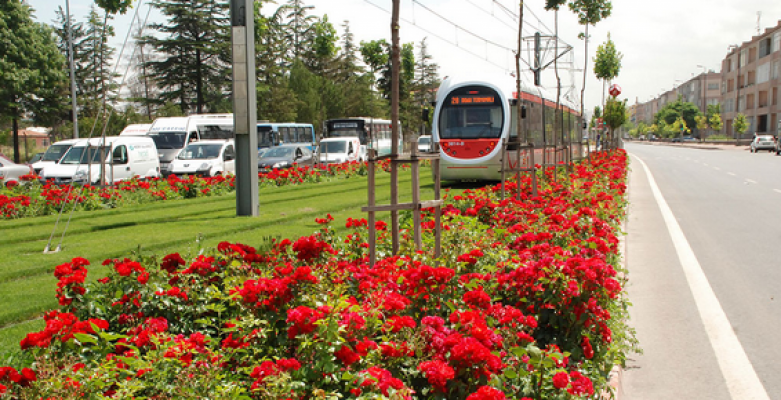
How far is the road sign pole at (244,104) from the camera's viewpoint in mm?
13164

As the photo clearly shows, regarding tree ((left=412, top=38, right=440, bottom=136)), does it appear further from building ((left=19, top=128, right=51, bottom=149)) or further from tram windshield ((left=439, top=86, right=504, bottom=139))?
tram windshield ((left=439, top=86, right=504, bottom=139))

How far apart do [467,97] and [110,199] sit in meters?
10.0

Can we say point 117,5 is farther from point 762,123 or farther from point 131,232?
point 762,123

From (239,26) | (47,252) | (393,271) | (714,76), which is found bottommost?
(47,252)

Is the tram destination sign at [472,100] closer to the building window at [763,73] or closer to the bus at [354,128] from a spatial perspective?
the bus at [354,128]

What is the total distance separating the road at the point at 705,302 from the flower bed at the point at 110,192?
10.2 meters

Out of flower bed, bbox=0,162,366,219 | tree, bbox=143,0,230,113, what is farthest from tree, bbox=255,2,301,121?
flower bed, bbox=0,162,366,219

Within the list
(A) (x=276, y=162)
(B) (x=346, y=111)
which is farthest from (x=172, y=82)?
(A) (x=276, y=162)

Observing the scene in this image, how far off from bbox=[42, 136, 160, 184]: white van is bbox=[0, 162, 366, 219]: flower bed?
176 cm

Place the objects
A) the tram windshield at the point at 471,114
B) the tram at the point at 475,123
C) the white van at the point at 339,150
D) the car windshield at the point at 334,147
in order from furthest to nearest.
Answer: the car windshield at the point at 334,147, the white van at the point at 339,150, the tram windshield at the point at 471,114, the tram at the point at 475,123

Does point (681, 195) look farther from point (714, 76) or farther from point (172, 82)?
point (714, 76)

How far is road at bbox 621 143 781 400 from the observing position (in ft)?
15.9

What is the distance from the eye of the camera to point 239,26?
1318cm

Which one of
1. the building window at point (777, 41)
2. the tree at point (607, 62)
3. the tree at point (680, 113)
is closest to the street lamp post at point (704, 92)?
the tree at point (680, 113)
